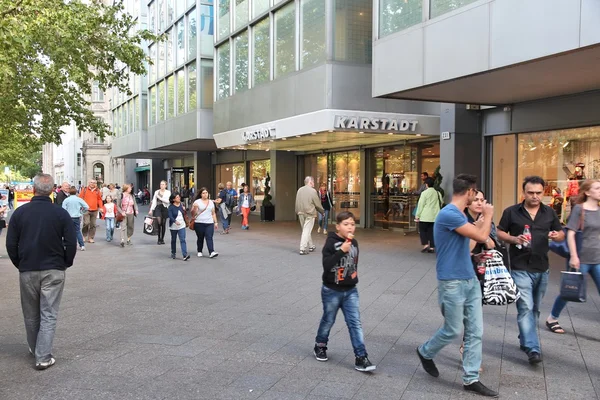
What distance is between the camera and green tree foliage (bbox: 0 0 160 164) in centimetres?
1212

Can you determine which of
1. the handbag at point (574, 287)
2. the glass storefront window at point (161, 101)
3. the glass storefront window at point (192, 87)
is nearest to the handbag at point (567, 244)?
the handbag at point (574, 287)

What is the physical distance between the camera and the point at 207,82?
25281 mm

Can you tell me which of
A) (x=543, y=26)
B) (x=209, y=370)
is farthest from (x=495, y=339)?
(x=543, y=26)

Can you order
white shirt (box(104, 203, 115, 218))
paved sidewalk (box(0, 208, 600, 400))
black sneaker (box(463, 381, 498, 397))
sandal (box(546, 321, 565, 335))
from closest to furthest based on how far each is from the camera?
black sneaker (box(463, 381, 498, 397))
paved sidewalk (box(0, 208, 600, 400))
sandal (box(546, 321, 565, 335))
white shirt (box(104, 203, 115, 218))

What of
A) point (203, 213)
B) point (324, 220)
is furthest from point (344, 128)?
point (203, 213)

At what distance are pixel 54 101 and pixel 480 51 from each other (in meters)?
12.6

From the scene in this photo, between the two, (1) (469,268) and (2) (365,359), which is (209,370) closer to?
(2) (365,359)

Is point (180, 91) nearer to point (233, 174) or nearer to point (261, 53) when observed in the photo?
point (233, 174)

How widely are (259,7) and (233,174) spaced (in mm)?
12312

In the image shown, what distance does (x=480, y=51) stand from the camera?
942cm

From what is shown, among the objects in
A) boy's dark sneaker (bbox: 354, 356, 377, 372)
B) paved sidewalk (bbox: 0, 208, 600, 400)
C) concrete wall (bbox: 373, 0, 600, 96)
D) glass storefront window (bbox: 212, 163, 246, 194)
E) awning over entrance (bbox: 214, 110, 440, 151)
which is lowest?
paved sidewalk (bbox: 0, 208, 600, 400)

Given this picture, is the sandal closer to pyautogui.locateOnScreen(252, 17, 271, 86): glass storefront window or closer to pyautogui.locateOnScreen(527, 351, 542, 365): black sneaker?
pyautogui.locateOnScreen(527, 351, 542, 365): black sneaker

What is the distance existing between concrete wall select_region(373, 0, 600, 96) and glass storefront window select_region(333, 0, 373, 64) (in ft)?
12.3

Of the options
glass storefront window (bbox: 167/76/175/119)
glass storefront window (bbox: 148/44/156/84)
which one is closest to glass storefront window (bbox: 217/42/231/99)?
glass storefront window (bbox: 167/76/175/119)
